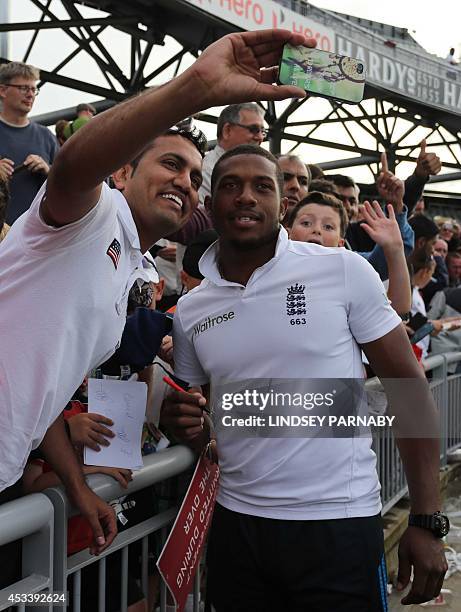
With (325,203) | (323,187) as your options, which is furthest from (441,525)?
(323,187)

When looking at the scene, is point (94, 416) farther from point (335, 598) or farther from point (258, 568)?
point (335, 598)

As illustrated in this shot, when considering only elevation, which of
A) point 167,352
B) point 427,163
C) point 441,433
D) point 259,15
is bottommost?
point 441,433

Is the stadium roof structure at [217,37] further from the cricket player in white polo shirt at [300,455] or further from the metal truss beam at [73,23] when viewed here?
the cricket player in white polo shirt at [300,455]

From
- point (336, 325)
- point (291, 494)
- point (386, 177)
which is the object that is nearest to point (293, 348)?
point (336, 325)

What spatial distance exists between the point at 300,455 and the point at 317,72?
38.9 inches

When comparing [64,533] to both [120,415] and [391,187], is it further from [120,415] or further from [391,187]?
[391,187]

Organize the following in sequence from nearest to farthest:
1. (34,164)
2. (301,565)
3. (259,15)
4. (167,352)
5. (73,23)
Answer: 1. (301,565)
2. (167,352)
3. (34,164)
4. (259,15)
5. (73,23)

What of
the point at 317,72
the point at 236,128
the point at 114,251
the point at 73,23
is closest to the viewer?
the point at 317,72

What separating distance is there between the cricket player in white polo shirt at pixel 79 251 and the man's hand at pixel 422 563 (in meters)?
1.01

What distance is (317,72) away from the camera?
1.43 m

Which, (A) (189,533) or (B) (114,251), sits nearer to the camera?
(B) (114,251)

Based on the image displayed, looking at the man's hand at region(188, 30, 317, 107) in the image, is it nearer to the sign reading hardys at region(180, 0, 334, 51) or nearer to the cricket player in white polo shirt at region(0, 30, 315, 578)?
the cricket player in white polo shirt at region(0, 30, 315, 578)

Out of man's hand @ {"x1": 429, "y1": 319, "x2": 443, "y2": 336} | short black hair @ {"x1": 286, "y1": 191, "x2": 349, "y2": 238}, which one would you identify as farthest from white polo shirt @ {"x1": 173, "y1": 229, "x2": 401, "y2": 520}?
man's hand @ {"x1": 429, "y1": 319, "x2": 443, "y2": 336}

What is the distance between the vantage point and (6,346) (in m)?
1.49
